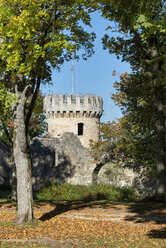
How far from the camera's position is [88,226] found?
10.7 m

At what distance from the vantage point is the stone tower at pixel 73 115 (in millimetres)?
38094

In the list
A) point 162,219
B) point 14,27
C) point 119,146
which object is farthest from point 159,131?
point 14,27

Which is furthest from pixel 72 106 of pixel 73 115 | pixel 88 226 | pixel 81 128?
pixel 88 226

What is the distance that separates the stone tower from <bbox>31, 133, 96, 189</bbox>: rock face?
354 inches

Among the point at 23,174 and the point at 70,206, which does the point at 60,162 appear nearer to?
the point at 70,206

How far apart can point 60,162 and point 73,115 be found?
36.1ft

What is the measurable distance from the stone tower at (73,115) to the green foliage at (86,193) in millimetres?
15065

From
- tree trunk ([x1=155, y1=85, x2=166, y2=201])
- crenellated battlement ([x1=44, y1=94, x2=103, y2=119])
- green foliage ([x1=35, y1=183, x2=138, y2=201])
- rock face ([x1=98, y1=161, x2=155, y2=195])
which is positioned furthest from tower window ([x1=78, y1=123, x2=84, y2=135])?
tree trunk ([x1=155, y1=85, x2=166, y2=201])

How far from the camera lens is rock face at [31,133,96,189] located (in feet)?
89.4

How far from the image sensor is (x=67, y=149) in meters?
28.6

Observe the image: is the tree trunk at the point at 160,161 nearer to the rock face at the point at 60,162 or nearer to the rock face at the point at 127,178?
the rock face at the point at 127,178

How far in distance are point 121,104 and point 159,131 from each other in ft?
16.4

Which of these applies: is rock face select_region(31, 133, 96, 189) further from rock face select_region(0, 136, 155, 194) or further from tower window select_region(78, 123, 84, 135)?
tower window select_region(78, 123, 84, 135)

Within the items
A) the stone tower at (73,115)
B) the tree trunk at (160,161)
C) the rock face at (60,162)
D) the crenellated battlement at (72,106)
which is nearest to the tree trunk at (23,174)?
the tree trunk at (160,161)
